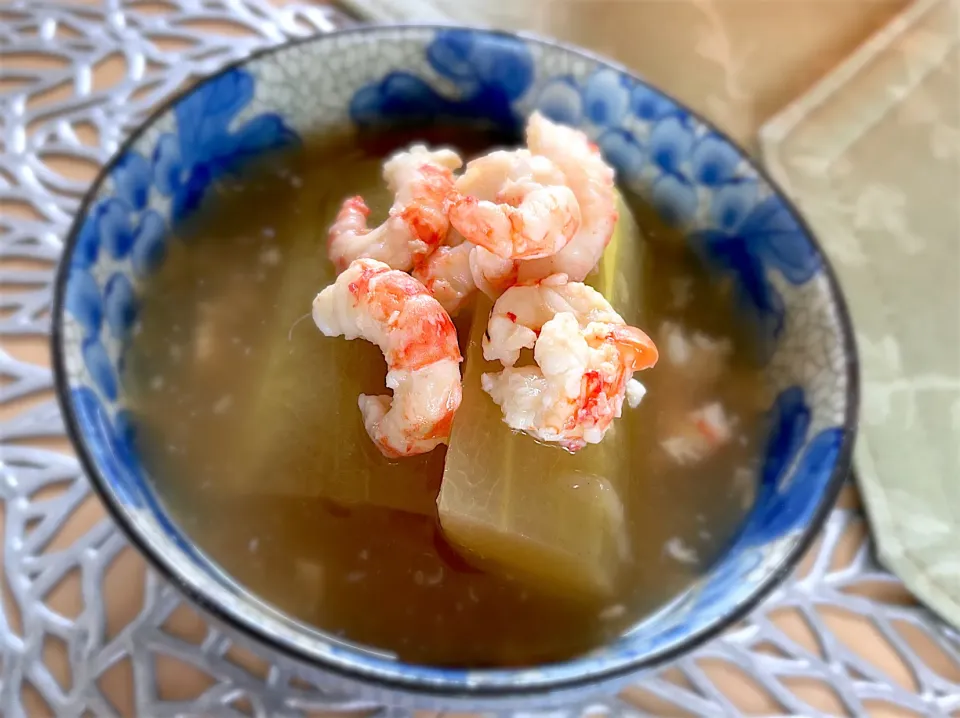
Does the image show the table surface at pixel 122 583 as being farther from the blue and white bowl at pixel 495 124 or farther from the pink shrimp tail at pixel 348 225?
the pink shrimp tail at pixel 348 225

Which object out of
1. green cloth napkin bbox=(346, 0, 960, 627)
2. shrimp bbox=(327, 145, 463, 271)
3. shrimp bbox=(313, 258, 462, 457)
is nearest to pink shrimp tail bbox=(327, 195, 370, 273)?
shrimp bbox=(327, 145, 463, 271)

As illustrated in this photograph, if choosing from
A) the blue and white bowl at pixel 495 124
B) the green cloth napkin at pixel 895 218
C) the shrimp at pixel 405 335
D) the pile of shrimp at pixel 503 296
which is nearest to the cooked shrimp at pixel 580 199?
the pile of shrimp at pixel 503 296

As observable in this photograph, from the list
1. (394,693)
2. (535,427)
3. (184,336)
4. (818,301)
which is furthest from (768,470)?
(184,336)

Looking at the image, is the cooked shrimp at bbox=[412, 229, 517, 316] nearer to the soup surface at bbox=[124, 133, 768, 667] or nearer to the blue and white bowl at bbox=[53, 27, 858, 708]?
the soup surface at bbox=[124, 133, 768, 667]

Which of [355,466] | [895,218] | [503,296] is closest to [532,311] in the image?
[503,296]

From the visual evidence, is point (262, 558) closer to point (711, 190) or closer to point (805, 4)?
point (711, 190)
